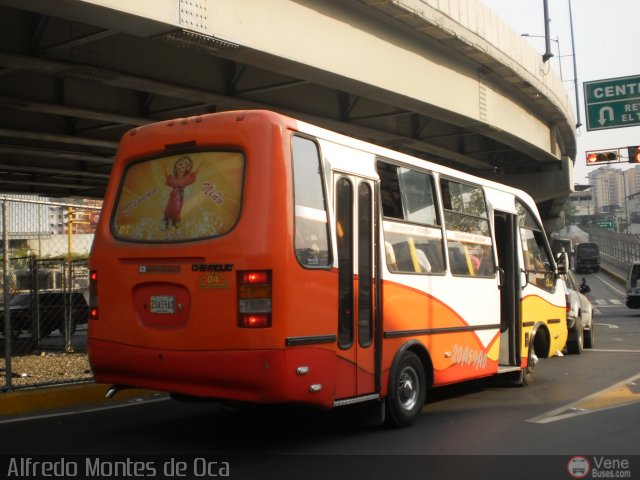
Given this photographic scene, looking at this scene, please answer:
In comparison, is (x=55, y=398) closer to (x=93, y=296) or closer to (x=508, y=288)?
(x=93, y=296)

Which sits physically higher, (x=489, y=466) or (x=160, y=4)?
(x=160, y=4)

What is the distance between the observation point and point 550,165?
2705 cm

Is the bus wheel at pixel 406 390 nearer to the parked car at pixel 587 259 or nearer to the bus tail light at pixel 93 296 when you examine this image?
the bus tail light at pixel 93 296

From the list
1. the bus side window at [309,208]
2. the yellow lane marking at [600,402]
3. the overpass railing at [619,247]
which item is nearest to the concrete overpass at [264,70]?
the bus side window at [309,208]

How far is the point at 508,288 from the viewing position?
1063cm

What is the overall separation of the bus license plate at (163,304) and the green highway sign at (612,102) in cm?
2365

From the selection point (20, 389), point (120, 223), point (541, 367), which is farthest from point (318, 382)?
point (541, 367)

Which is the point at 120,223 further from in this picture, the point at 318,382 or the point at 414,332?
the point at 414,332

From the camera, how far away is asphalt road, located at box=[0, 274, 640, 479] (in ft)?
20.7

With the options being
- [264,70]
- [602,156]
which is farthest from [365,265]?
[602,156]

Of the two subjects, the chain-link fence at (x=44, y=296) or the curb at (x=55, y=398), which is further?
the chain-link fence at (x=44, y=296)

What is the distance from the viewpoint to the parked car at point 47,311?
15094 millimetres

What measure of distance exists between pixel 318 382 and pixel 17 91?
30.7ft

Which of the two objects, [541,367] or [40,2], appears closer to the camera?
[40,2]
